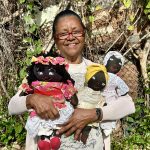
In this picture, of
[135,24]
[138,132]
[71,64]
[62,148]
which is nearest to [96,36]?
[135,24]

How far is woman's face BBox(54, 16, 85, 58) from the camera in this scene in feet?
6.81

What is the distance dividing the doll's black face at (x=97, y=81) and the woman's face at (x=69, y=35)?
219 millimetres

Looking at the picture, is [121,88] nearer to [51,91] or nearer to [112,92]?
[112,92]

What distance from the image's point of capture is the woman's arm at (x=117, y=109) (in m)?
1.98

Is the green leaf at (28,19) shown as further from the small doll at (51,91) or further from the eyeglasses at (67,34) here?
the small doll at (51,91)

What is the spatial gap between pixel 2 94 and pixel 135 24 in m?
1.76

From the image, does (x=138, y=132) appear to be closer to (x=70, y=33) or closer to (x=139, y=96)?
(x=139, y=96)

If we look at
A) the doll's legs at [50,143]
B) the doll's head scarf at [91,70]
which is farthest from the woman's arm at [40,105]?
the doll's head scarf at [91,70]

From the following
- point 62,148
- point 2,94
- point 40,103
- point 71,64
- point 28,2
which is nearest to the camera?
point 40,103

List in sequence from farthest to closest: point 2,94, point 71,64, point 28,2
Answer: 1. point 2,94
2. point 28,2
3. point 71,64

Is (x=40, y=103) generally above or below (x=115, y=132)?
above

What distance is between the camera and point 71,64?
2.14 meters

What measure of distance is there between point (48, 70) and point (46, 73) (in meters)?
0.02

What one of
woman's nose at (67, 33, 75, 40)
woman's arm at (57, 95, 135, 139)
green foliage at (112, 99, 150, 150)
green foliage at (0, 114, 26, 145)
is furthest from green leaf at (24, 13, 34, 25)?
woman's arm at (57, 95, 135, 139)
